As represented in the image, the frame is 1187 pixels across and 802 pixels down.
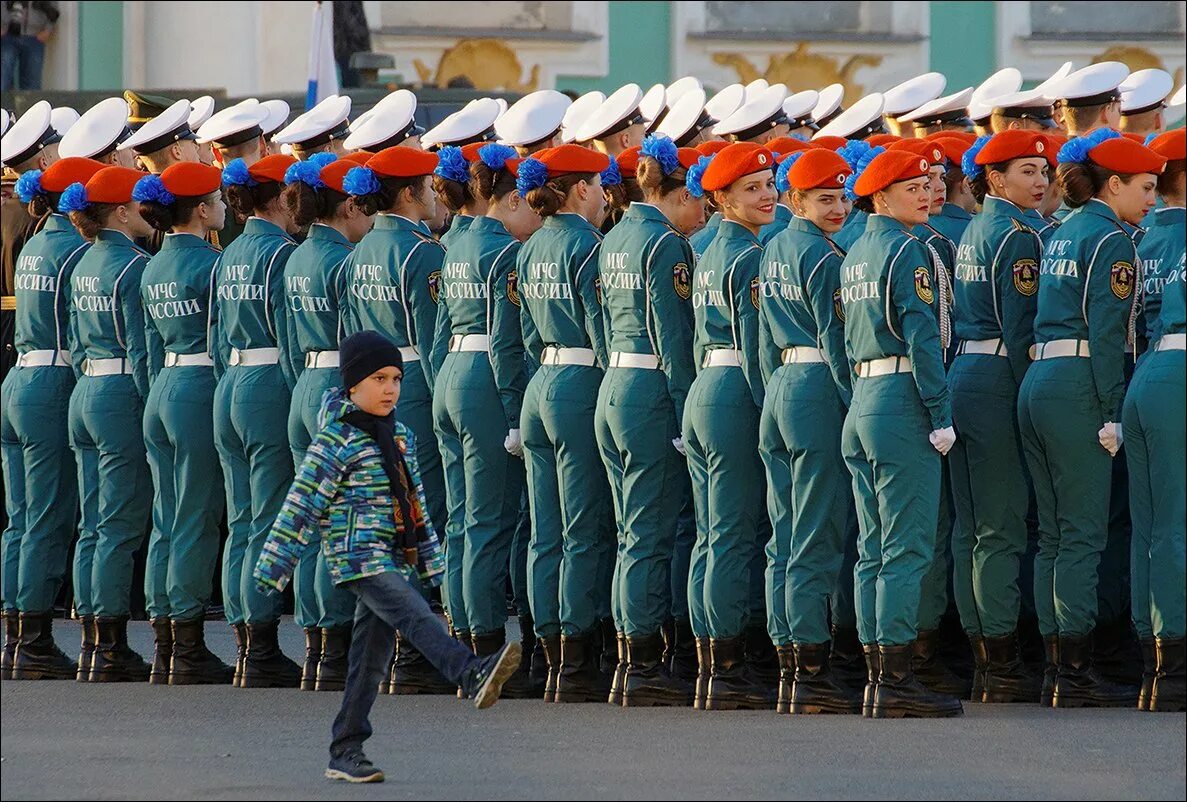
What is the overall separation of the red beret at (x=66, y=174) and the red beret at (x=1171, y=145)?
4714mm

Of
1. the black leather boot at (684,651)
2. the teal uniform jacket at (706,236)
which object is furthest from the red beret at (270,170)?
the black leather boot at (684,651)

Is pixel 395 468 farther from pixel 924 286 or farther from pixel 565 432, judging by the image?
pixel 924 286

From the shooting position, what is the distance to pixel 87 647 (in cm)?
1297

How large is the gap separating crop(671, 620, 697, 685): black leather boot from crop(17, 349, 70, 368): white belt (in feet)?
10.1

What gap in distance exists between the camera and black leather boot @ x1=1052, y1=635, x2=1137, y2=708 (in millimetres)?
11367

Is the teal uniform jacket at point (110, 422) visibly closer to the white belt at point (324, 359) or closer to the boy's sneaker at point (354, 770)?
the white belt at point (324, 359)

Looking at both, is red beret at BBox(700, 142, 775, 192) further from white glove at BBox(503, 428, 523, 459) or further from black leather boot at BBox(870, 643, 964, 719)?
black leather boot at BBox(870, 643, 964, 719)

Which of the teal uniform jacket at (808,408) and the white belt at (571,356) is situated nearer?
the teal uniform jacket at (808,408)

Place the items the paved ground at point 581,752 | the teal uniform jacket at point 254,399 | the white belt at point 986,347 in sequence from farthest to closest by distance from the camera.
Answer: the teal uniform jacket at point 254,399
the white belt at point 986,347
the paved ground at point 581,752

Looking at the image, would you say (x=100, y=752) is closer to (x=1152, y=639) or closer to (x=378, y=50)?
(x=1152, y=639)

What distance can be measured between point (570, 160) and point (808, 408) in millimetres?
1459

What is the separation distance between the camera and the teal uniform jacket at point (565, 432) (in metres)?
11.8

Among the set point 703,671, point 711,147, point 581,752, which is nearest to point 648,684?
point 703,671

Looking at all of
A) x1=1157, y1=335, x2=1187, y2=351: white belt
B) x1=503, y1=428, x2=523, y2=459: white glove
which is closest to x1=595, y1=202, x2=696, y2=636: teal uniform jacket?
x1=503, y1=428, x2=523, y2=459: white glove
